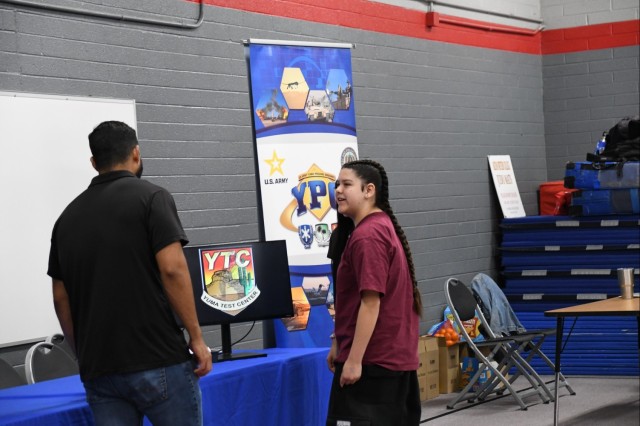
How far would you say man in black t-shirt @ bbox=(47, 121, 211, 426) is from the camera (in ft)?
10.2

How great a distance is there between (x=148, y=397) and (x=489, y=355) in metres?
4.28

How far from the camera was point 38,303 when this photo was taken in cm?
531

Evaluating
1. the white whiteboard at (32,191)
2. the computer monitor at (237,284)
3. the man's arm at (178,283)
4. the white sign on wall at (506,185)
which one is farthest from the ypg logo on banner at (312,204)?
the man's arm at (178,283)

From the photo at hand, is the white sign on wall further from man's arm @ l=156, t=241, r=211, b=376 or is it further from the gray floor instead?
man's arm @ l=156, t=241, r=211, b=376

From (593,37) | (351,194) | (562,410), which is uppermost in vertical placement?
(593,37)

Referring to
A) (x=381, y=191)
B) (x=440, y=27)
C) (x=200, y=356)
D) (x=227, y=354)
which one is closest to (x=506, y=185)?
(x=440, y=27)

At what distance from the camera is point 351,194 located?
3967mm

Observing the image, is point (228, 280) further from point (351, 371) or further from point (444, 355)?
point (444, 355)

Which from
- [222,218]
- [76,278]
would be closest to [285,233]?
[222,218]

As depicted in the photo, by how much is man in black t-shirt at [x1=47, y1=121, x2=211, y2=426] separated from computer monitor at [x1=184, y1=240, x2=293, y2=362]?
1372mm

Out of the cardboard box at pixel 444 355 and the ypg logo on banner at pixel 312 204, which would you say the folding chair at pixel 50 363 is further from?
the cardboard box at pixel 444 355

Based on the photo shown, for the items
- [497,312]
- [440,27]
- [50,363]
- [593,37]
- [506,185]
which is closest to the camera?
[50,363]

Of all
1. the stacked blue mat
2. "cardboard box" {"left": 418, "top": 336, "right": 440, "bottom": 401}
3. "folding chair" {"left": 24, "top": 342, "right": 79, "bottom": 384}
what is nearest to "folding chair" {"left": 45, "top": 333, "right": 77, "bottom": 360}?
"folding chair" {"left": 24, "top": 342, "right": 79, "bottom": 384}

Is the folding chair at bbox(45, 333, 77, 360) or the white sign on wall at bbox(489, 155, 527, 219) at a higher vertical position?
the white sign on wall at bbox(489, 155, 527, 219)
